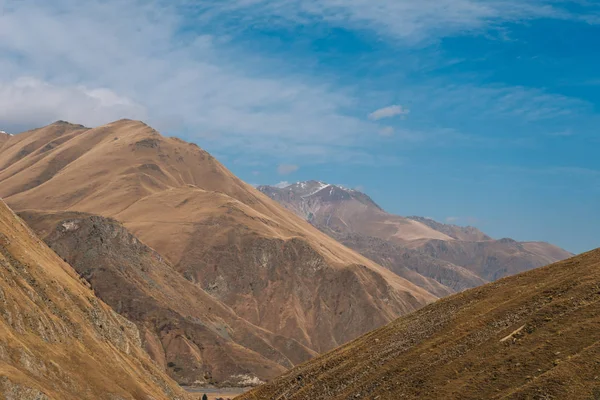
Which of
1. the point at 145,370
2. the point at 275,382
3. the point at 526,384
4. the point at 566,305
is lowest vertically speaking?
the point at 145,370

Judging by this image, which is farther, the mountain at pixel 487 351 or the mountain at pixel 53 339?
the mountain at pixel 53 339

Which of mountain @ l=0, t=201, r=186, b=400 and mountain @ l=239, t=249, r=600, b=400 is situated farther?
mountain @ l=0, t=201, r=186, b=400

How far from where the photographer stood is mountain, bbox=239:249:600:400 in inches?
2311

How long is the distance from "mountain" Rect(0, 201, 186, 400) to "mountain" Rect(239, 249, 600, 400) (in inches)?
1756

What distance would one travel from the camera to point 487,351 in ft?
220

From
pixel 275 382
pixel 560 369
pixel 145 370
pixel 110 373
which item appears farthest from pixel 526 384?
pixel 145 370

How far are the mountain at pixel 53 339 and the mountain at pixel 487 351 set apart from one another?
4461 cm

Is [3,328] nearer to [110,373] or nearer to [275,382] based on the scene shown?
[110,373]

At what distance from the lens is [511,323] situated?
7094 centimetres

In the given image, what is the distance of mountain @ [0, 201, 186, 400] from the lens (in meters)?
115

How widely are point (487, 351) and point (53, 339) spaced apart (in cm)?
9479

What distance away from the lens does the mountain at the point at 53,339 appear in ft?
379

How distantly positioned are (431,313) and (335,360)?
1402cm

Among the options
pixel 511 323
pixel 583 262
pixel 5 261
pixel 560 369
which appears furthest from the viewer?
pixel 5 261
